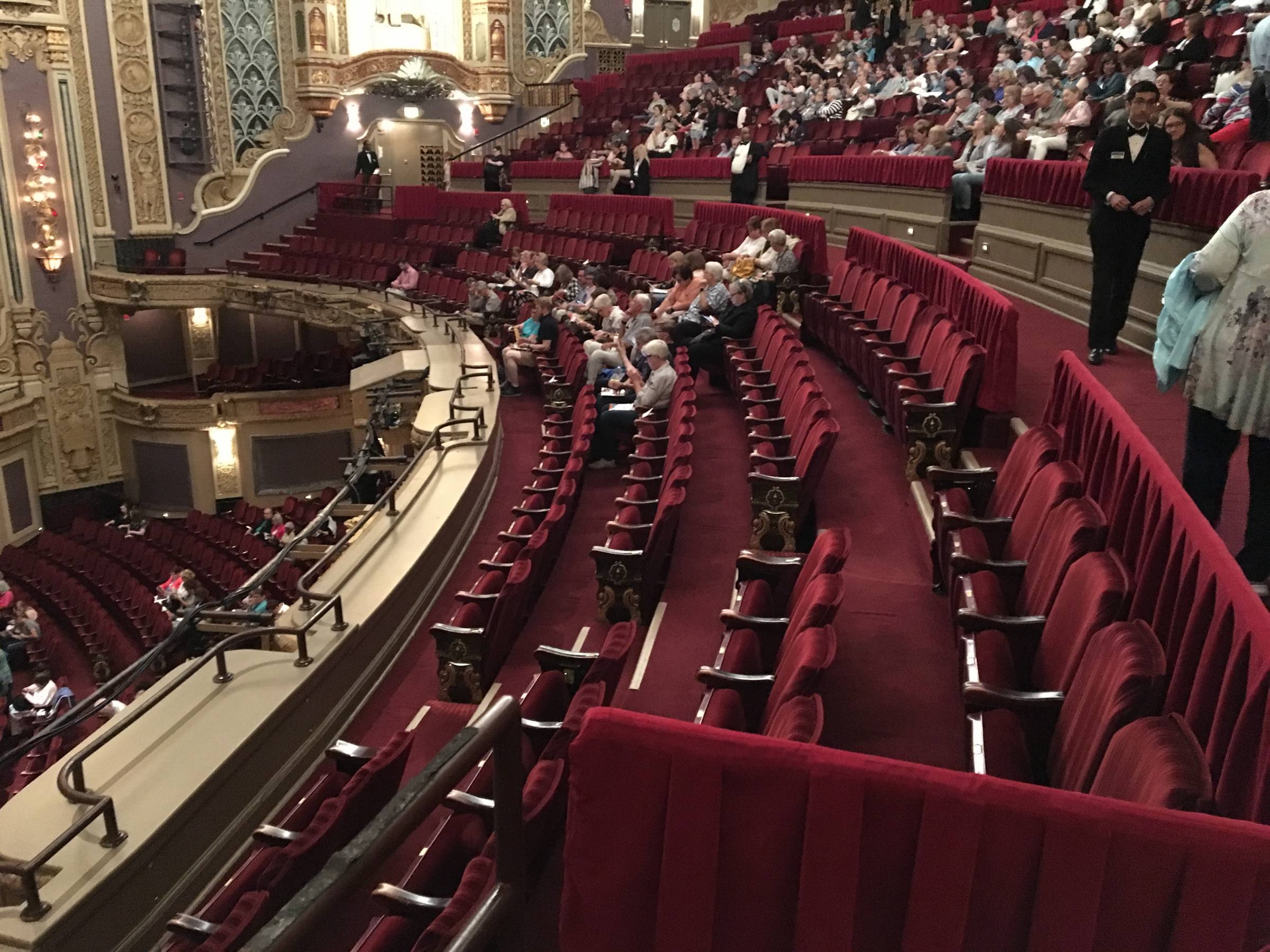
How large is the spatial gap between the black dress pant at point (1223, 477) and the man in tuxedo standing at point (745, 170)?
11.4 ft

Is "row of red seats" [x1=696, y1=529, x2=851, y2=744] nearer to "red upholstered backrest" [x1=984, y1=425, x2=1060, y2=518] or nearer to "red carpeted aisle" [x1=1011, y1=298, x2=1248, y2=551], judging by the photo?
"red upholstered backrest" [x1=984, y1=425, x2=1060, y2=518]

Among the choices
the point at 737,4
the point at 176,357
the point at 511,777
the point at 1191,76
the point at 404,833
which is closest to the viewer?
the point at 404,833

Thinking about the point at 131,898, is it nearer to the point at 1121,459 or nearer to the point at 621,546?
the point at 621,546

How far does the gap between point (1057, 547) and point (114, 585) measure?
5073 millimetres

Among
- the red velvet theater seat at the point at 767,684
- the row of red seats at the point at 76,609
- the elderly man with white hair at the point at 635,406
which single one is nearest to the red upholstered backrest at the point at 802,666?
the red velvet theater seat at the point at 767,684

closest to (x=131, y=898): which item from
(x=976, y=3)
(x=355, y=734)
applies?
(x=355, y=734)

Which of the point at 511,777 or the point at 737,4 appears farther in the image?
the point at 737,4

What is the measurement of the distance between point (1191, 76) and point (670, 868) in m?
3.26

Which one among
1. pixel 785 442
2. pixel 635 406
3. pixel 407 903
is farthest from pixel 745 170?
pixel 407 903

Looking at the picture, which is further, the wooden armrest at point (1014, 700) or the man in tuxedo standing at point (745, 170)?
the man in tuxedo standing at point (745, 170)

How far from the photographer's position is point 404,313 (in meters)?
4.88

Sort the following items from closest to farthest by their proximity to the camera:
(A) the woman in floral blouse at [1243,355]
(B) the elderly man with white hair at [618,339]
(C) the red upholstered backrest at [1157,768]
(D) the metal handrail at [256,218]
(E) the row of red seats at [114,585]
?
(C) the red upholstered backrest at [1157,768] < (A) the woman in floral blouse at [1243,355] < (B) the elderly man with white hair at [618,339] < (E) the row of red seats at [114,585] < (D) the metal handrail at [256,218]

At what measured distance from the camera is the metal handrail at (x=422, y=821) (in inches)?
20.1

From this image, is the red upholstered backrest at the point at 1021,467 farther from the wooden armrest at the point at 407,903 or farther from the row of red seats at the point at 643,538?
the wooden armrest at the point at 407,903
